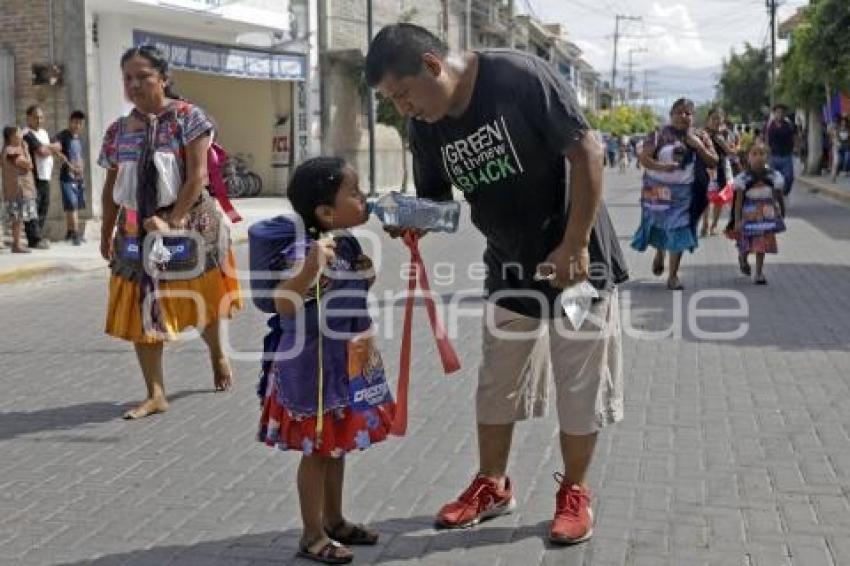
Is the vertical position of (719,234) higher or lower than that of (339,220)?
lower

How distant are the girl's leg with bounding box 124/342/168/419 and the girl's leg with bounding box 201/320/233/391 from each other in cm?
41

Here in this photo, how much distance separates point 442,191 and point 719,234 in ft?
41.3

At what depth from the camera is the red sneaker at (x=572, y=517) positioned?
→ 12.6ft

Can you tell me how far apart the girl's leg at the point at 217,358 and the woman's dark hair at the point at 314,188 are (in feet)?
8.90

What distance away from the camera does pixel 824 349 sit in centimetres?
734

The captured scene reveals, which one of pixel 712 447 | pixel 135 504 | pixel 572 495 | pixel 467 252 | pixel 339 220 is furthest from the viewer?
pixel 467 252

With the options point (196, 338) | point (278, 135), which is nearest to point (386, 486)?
point (196, 338)

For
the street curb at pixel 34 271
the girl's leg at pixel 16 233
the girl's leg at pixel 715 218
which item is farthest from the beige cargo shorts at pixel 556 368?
the girl's leg at pixel 715 218

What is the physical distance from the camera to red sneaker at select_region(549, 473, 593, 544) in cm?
383

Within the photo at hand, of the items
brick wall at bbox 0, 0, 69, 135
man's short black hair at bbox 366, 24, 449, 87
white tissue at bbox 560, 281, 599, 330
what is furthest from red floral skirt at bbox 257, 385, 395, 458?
brick wall at bbox 0, 0, 69, 135

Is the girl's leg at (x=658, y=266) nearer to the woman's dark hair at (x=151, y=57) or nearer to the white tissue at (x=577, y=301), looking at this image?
the woman's dark hair at (x=151, y=57)

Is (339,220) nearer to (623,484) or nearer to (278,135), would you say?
(623,484)

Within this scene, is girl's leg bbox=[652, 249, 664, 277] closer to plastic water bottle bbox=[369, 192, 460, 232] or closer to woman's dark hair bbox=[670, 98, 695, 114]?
woman's dark hair bbox=[670, 98, 695, 114]

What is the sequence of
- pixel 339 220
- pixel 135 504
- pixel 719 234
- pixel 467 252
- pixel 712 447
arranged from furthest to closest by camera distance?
pixel 719 234, pixel 467 252, pixel 712 447, pixel 135 504, pixel 339 220
